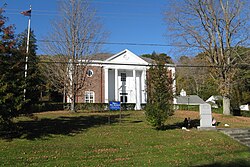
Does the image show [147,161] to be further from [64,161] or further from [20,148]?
[20,148]

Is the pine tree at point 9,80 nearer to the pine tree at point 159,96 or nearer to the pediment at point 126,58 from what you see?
the pine tree at point 159,96

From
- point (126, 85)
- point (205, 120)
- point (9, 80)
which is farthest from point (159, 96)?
point (126, 85)

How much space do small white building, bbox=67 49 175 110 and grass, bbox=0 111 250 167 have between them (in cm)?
2477

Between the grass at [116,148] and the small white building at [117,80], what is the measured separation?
24768 mm

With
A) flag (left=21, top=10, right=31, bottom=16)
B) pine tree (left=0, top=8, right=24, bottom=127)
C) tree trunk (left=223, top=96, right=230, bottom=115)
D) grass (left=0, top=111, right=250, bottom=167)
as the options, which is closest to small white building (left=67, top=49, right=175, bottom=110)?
tree trunk (left=223, top=96, right=230, bottom=115)

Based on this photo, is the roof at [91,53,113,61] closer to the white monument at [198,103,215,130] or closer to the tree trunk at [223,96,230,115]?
the tree trunk at [223,96,230,115]

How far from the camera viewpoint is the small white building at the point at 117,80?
4038 centimetres

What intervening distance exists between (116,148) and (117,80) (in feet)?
105

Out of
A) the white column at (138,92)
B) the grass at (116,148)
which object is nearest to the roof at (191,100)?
the white column at (138,92)

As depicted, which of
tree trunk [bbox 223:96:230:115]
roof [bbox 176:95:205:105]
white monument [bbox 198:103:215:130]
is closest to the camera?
white monument [bbox 198:103:215:130]

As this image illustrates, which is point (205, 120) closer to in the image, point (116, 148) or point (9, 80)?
point (116, 148)

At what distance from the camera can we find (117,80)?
43094 mm

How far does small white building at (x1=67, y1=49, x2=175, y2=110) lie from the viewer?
1590 inches

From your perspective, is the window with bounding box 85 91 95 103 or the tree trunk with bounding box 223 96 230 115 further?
the window with bounding box 85 91 95 103
